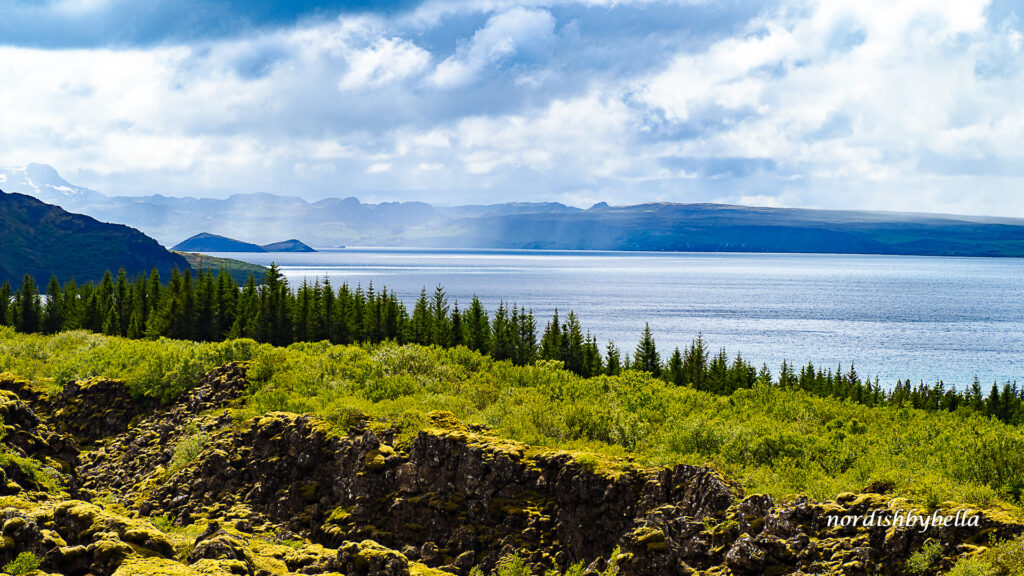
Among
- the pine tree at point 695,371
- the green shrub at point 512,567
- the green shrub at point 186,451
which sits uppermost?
the green shrub at point 186,451

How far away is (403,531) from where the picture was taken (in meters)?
23.0

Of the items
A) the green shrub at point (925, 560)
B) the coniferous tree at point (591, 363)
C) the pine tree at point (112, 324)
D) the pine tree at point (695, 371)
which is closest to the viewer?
the green shrub at point (925, 560)

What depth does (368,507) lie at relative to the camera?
2402 centimetres

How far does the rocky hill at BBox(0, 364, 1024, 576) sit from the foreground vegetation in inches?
44.1

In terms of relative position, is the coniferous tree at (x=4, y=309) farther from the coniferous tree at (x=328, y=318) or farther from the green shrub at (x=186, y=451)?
the green shrub at (x=186, y=451)

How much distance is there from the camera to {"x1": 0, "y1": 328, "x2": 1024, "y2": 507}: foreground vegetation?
18.5 m

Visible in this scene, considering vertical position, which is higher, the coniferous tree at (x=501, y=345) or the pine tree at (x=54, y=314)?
the pine tree at (x=54, y=314)

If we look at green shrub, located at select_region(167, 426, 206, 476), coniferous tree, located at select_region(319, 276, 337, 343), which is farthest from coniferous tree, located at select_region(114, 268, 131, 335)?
green shrub, located at select_region(167, 426, 206, 476)

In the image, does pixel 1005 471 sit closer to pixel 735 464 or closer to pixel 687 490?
pixel 735 464

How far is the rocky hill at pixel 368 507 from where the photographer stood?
1555cm

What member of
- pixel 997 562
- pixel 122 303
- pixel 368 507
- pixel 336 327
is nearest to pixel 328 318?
pixel 336 327

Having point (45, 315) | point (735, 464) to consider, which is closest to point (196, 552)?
point (735, 464)

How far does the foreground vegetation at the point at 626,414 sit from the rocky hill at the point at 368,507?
112 centimetres

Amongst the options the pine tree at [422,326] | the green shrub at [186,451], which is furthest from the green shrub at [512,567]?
the pine tree at [422,326]
